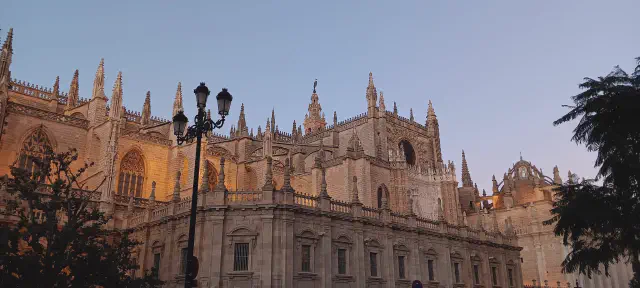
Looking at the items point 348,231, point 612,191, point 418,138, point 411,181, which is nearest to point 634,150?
point 612,191

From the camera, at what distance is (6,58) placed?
108 feet

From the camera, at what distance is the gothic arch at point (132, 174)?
36.0m

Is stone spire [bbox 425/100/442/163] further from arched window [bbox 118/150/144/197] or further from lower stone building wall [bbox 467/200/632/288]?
arched window [bbox 118/150/144/197]

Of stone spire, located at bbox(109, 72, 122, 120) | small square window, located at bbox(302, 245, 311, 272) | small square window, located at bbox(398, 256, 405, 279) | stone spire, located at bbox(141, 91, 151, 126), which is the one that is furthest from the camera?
stone spire, located at bbox(141, 91, 151, 126)

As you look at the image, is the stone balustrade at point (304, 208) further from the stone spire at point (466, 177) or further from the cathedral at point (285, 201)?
the stone spire at point (466, 177)

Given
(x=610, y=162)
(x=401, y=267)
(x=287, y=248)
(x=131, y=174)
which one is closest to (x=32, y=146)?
(x=131, y=174)

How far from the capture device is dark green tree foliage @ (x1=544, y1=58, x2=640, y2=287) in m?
18.2

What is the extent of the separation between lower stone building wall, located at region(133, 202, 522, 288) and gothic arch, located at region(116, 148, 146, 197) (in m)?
6.99

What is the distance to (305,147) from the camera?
5181cm

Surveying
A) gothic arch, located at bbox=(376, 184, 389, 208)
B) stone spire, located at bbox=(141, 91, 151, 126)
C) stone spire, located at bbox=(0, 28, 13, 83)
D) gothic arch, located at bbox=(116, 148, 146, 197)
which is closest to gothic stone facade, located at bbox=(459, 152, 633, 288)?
gothic arch, located at bbox=(376, 184, 389, 208)

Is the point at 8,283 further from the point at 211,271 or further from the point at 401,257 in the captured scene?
the point at 401,257

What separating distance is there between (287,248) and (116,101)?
1792 centimetres

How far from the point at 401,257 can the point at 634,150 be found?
1586 centimetres

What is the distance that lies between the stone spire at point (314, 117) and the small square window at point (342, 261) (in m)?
52.5
